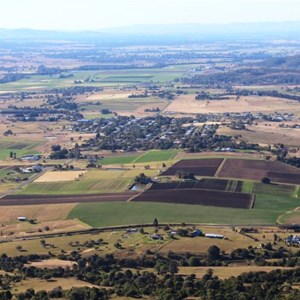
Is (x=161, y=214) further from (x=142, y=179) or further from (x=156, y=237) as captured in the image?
(x=142, y=179)

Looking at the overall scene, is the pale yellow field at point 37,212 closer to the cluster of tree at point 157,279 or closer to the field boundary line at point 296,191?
the cluster of tree at point 157,279

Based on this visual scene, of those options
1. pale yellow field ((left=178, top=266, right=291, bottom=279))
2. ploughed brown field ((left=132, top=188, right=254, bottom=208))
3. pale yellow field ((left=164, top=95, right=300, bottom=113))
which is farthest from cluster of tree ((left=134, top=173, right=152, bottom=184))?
pale yellow field ((left=164, top=95, right=300, bottom=113))

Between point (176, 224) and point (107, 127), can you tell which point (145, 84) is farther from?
point (176, 224)

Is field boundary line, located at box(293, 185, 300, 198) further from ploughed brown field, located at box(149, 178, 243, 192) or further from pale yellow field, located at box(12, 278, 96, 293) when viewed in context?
pale yellow field, located at box(12, 278, 96, 293)

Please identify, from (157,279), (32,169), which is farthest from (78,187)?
(157,279)

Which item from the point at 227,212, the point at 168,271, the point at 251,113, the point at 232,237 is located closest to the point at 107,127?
the point at 251,113

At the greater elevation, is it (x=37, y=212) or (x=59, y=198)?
(x=37, y=212)
